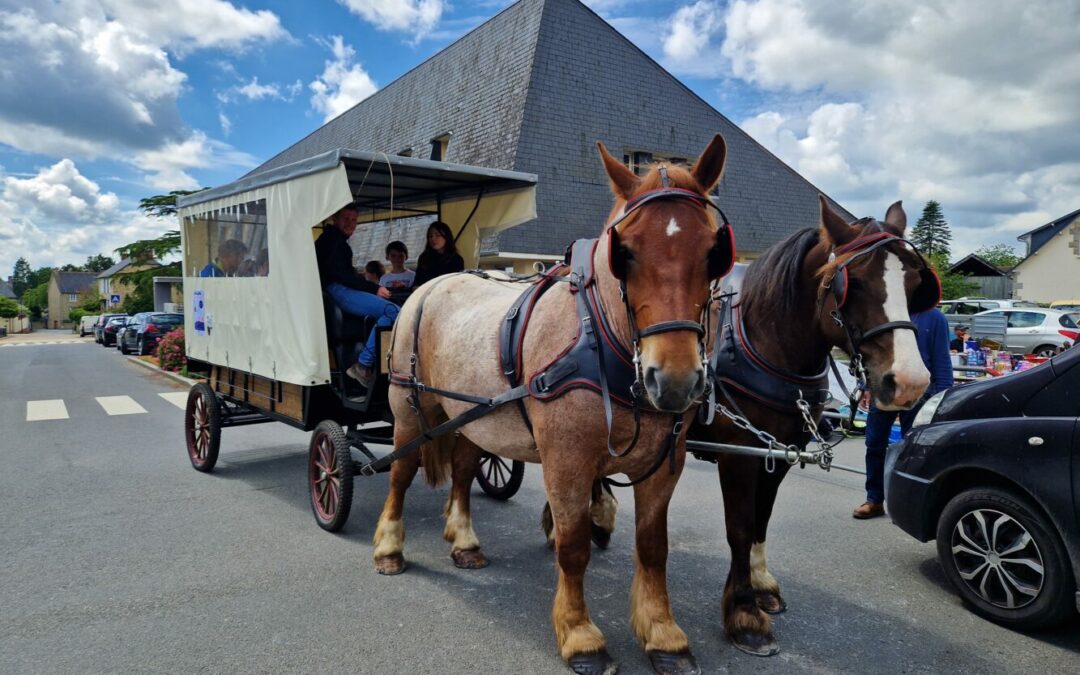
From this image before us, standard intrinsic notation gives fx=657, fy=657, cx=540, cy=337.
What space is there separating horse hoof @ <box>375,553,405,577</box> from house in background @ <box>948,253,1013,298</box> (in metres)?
38.8

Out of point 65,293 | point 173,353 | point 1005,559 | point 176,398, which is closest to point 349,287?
point 1005,559

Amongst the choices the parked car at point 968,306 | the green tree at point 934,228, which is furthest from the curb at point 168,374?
the green tree at point 934,228

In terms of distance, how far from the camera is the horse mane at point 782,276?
328 cm

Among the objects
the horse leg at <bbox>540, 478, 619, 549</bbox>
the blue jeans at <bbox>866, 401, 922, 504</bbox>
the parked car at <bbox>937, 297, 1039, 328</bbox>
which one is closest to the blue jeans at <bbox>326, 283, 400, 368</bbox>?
the horse leg at <bbox>540, 478, 619, 549</bbox>

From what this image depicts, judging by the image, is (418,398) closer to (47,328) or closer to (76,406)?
(76,406)

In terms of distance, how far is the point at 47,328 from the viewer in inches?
3561

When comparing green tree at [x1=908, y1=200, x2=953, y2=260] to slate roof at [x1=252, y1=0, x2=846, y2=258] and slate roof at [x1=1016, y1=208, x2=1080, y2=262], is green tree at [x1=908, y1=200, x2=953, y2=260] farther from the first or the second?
slate roof at [x1=252, y1=0, x2=846, y2=258]

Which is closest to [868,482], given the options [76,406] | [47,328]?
[76,406]

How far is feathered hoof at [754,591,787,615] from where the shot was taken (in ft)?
11.8

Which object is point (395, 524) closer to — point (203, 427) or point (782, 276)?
point (782, 276)

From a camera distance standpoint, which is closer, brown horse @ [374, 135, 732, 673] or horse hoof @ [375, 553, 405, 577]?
brown horse @ [374, 135, 732, 673]

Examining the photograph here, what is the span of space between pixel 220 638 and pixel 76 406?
10.5 m

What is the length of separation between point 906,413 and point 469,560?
3569 mm

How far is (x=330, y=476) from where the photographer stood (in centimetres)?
489
